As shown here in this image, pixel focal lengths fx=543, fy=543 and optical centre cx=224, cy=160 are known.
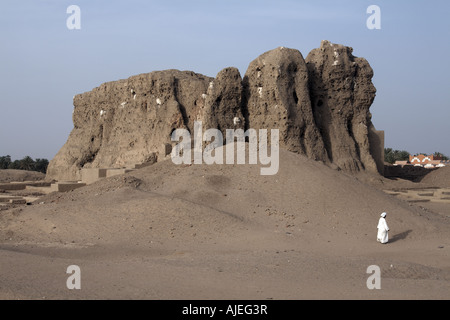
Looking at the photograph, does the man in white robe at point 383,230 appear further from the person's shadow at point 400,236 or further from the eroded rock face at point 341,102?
the eroded rock face at point 341,102

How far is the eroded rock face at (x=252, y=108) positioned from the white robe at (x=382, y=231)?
1412 centimetres

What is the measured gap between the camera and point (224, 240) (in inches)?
436

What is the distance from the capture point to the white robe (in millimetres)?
11234

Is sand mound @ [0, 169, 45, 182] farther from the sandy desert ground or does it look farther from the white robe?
the white robe

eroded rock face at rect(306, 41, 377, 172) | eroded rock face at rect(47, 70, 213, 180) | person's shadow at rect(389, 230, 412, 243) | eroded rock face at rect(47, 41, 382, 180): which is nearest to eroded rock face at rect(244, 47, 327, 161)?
eroded rock face at rect(47, 41, 382, 180)

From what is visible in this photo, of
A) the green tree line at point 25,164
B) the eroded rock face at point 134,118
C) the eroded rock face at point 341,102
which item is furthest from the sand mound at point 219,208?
the green tree line at point 25,164

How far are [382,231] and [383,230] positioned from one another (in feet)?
0.12

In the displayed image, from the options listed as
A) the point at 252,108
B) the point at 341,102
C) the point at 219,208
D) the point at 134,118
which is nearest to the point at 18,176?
the point at 134,118

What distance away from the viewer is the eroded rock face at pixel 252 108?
25.6m

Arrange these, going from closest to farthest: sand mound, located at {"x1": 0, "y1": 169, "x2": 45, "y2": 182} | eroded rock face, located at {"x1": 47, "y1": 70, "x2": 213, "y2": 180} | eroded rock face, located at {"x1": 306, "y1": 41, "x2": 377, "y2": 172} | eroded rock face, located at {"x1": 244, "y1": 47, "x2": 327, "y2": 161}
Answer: eroded rock face, located at {"x1": 244, "y1": 47, "x2": 327, "y2": 161}, eroded rock face, located at {"x1": 306, "y1": 41, "x2": 377, "y2": 172}, eroded rock face, located at {"x1": 47, "y1": 70, "x2": 213, "y2": 180}, sand mound, located at {"x1": 0, "y1": 169, "x2": 45, "y2": 182}

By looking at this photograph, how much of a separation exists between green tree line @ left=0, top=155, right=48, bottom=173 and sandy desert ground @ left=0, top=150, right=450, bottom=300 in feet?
131

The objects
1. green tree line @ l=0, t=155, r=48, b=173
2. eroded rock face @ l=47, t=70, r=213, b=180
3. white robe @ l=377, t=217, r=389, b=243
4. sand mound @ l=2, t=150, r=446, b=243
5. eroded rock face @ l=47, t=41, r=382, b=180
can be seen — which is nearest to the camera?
white robe @ l=377, t=217, r=389, b=243

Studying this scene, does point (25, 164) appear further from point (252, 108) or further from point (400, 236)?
point (400, 236)
